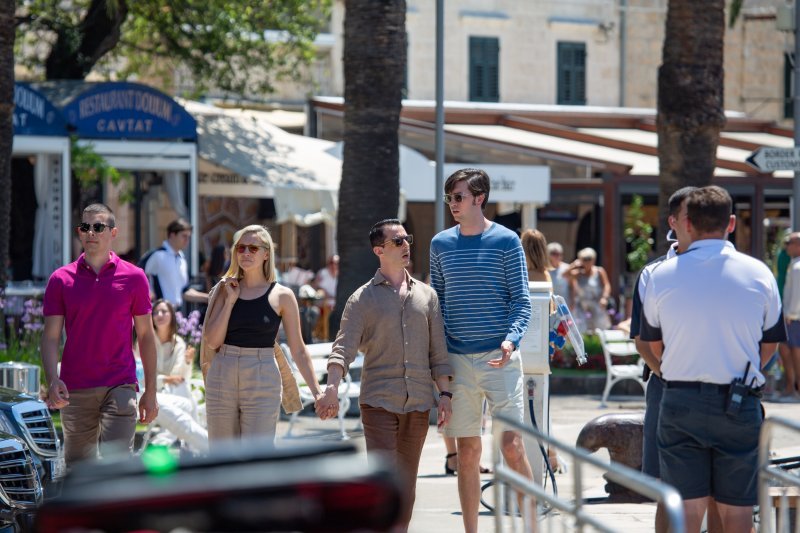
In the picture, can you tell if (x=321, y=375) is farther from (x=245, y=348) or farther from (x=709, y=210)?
(x=709, y=210)

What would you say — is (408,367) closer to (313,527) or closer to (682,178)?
(313,527)

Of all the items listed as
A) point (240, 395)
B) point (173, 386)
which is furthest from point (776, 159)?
point (240, 395)

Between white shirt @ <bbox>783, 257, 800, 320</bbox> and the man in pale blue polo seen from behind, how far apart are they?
9.55m

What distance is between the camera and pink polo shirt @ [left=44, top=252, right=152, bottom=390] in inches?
302

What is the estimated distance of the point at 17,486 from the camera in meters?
7.45

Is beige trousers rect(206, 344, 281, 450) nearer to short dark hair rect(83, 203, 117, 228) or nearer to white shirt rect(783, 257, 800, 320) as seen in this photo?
short dark hair rect(83, 203, 117, 228)

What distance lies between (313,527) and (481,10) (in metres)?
34.7

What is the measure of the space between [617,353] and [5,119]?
23.9 feet

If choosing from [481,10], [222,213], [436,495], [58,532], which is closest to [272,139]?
[222,213]

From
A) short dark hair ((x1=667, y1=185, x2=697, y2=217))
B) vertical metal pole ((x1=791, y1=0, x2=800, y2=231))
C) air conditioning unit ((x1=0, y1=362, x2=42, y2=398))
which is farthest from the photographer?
vertical metal pole ((x1=791, y1=0, x2=800, y2=231))

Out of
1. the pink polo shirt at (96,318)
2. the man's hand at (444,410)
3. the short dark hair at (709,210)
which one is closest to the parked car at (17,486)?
the pink polo shirt at (96,318)

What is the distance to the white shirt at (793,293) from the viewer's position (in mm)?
16547

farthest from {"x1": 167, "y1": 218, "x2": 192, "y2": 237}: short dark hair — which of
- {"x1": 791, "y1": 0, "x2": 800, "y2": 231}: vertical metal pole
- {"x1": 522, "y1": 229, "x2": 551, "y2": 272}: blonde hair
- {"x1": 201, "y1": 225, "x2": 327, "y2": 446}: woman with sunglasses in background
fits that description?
{"x1": 791, "y1": 0, "x2": 800, "y2": 231}: vertical metal pole

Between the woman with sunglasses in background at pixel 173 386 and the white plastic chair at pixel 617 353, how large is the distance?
19.6 feet
